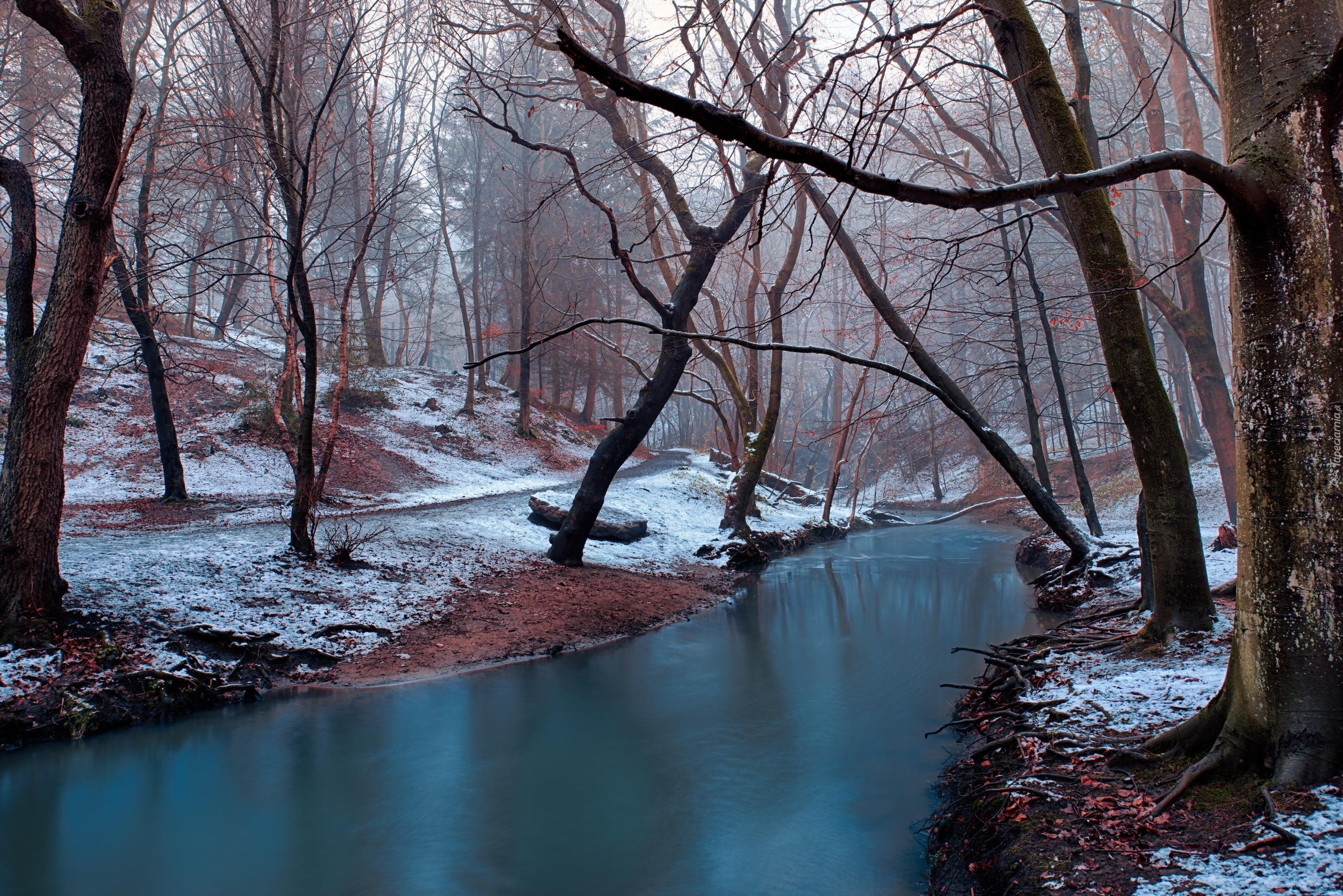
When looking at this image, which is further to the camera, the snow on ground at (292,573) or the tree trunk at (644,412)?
the tree trunk at (644,412)

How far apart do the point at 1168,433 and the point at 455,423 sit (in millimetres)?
22917

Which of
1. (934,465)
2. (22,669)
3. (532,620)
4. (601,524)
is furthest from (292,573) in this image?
(934,465)

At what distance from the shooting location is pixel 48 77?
60.0 feet

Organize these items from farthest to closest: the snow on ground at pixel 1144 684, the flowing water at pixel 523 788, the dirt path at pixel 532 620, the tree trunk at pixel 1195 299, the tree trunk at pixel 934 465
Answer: the tree trunk at pixel 934 465, the tree trunk at pixel 1195 299, the dirt path at pixel 532 620, the flowing water at pixel 523 788, the snow on ground at pixel 1144 684

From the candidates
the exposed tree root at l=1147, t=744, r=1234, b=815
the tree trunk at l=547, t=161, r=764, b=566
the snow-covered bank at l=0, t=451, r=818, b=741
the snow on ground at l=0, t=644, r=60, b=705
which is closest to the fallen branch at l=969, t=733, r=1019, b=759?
the exposed tree root at l=1147, t=744, r=1234, b=815

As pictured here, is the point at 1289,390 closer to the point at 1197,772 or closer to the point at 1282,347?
the point at 1282,347

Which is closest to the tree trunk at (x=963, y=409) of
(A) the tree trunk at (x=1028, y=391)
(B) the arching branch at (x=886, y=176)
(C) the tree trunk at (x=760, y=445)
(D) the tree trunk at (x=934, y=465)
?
(A) the tree trunk at (x=1028, y=391)

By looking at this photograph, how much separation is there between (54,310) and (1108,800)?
8476 millimetres

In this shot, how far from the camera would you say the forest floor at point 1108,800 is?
2.74 meters

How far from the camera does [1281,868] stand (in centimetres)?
263

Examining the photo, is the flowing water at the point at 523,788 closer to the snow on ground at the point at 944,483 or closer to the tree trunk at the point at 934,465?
the tree trunk at the point at 934,465

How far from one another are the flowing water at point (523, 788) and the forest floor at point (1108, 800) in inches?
22.7

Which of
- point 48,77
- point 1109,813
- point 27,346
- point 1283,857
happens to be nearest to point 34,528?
point 27,346

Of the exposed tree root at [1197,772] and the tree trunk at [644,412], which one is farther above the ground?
the tree trunk at [644,412]
